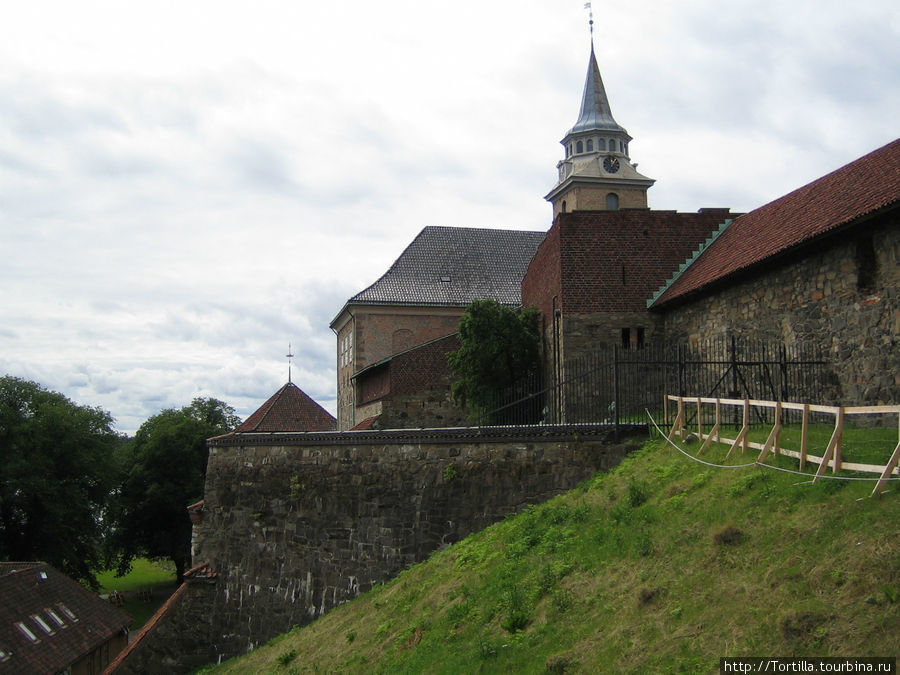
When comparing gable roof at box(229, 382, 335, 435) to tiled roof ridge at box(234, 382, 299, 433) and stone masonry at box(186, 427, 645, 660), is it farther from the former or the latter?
stone masonry at box(186, 427, 645, 660)

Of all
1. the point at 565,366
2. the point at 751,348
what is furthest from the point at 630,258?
the point at 751,348

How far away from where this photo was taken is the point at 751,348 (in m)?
16.4

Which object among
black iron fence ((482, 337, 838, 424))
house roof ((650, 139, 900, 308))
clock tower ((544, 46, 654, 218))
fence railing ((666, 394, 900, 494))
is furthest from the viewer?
clock tower ((544, 46, 654, 218))

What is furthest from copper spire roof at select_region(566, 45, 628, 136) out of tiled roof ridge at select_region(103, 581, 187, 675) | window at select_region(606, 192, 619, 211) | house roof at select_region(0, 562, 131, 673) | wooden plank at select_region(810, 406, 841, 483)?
wooden plank at select_region(810, 406, 841, 483)

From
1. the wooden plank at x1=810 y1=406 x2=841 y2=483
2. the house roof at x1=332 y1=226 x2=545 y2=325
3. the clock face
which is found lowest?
the wooden plank at x1=810 y1=406 x2=841 y2=483

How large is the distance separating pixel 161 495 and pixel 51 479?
6.69 metres

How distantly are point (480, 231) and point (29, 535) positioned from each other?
26.7 metres

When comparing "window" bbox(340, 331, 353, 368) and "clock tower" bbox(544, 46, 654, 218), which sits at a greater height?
"clock tower" bbox(544, 46, 654, 218)

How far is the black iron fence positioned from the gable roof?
844 centimetres

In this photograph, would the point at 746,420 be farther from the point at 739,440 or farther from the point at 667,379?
the point at 667,379

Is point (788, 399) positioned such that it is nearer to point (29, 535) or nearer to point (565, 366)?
point (565, 366)

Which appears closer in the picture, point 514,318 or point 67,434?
point 514,318

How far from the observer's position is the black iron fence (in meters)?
14.3

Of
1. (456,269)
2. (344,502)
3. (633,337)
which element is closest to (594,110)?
(456,269)
